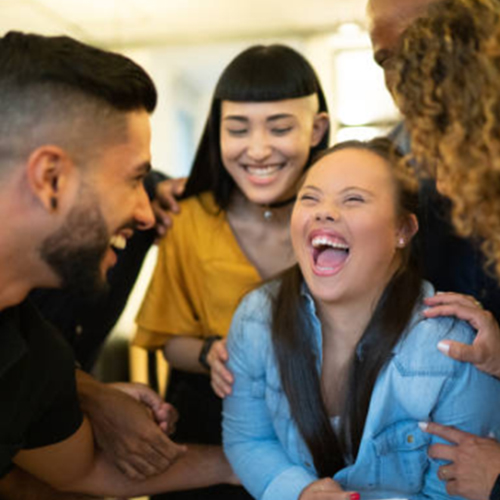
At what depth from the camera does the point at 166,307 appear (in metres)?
1.96

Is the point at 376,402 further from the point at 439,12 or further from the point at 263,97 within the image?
the point at 263,97

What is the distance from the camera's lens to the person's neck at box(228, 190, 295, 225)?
194 cm

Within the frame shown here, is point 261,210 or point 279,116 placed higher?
point 279,116

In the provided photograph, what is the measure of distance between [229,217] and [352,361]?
640mm

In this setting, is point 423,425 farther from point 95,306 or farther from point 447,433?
point 95,306

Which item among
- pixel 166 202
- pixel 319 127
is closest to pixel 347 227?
pixel 319 127

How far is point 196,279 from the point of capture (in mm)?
1928

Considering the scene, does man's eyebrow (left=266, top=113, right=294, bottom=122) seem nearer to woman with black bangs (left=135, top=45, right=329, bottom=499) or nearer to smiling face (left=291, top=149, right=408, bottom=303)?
woman with black bangs (left=135, top=45, right=329, bottom=499)

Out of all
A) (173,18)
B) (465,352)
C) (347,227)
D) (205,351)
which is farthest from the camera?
(173,18)

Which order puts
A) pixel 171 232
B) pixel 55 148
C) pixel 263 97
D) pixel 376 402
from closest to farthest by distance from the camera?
pixel 55 148 → pixel 376 402 → pixel 263 97 → pixel 171 232

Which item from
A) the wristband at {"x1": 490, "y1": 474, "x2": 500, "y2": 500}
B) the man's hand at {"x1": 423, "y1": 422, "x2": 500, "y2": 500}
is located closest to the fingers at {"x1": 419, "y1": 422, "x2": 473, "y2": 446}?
the man's hand at {"x1": 423, "y1": 422, "x2": 500, "y2": 500}

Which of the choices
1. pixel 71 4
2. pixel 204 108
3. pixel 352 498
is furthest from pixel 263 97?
pixel 204 108

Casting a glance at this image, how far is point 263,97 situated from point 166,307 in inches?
23.4

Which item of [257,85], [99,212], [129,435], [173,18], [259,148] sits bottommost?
[129,435]
